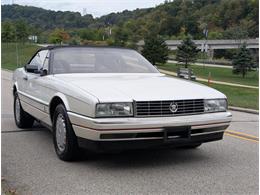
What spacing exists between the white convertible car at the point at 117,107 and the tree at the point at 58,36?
9344 centimetres

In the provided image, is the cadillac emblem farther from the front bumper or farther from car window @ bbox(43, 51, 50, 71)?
car window @ bbox(43, 51, 50, 71)

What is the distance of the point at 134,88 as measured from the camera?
204 inches

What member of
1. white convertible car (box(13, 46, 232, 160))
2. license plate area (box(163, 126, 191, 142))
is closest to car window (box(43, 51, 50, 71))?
white convertible car (box(13, 46, 232, 160))

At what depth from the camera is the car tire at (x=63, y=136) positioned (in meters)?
5.20

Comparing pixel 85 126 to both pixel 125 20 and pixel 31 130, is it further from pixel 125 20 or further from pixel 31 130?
pixel 125 20

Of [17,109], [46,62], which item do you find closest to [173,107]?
[46,62]

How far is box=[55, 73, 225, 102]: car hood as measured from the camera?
16.0ft

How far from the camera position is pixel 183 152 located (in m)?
6.00

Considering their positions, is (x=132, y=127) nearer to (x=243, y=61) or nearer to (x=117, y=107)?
(x=117, y=107)

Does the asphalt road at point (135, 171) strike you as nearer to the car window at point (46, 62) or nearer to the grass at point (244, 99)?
the car window at point (46, 62)

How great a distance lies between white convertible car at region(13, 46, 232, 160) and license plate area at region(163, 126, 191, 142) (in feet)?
0.04

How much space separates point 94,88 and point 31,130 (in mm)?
2986

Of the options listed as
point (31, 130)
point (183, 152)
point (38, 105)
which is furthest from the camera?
point (31, 130)

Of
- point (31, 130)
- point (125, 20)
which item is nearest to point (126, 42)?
point (125, 20)
